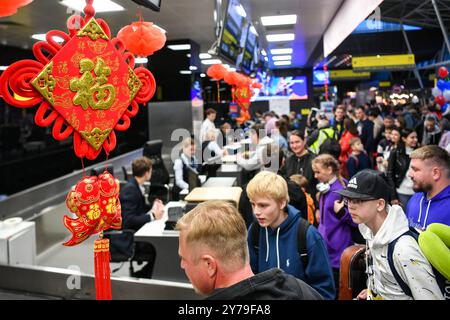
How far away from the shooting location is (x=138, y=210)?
4.47 m

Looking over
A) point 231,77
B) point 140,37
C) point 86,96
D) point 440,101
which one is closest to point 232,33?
point 140,37

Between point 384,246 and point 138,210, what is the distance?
10.3 feet

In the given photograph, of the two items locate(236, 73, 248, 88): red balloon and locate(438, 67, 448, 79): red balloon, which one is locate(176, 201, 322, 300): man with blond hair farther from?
locate(438, 67, 448, 79): red balloon

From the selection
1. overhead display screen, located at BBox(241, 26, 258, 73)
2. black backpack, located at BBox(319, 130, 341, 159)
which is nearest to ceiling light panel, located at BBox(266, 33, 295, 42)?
overhead display screen, located at BBox(241, 26, 258, 73)

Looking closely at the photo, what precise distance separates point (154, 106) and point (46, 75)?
8.86 meters

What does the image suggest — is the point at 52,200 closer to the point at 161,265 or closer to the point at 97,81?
the point at 161,265

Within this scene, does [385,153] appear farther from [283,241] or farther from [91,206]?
[91,206]

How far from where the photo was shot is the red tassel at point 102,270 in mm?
1778

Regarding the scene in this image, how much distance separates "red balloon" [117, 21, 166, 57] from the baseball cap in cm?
178

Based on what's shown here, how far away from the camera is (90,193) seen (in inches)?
67.1

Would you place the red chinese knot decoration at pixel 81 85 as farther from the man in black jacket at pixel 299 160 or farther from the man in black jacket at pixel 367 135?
the man in black jacket at pixel 367 135

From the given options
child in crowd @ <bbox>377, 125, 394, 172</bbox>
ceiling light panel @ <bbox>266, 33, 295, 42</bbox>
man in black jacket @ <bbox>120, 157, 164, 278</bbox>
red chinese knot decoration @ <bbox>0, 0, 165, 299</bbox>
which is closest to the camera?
red chinese knot decoration @ <bbox>0, 0, 165, 299</bbox>

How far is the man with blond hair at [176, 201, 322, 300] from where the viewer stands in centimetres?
125
